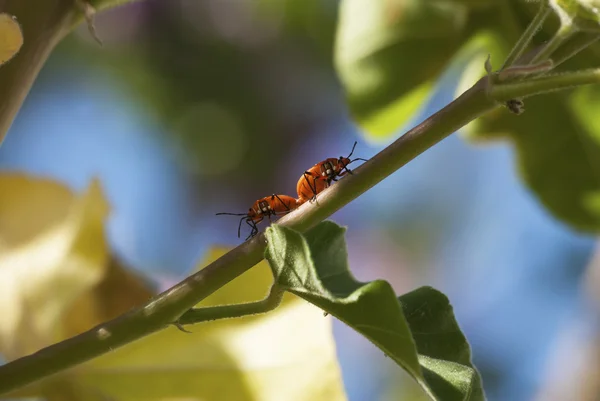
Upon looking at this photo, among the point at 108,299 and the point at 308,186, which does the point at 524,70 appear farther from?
the point at 108,299

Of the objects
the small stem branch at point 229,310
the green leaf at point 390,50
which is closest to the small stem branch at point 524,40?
the small stem branch at point 229,310

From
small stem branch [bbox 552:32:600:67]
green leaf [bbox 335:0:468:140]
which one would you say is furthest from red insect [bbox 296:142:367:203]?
green leaf [bbox 335:0:468:140]

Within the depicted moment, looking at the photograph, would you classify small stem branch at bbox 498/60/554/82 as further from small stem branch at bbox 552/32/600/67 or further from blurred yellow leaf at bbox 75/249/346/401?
blurred yellow leaf at bbox 75/249/346/401

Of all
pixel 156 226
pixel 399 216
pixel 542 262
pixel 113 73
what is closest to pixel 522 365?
pixel 542 262

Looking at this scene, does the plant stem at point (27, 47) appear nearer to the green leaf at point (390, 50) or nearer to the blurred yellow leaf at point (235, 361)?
the blurred yellow leaf at point (235, 361)

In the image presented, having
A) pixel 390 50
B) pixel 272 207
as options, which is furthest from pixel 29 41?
pixel 390 50
